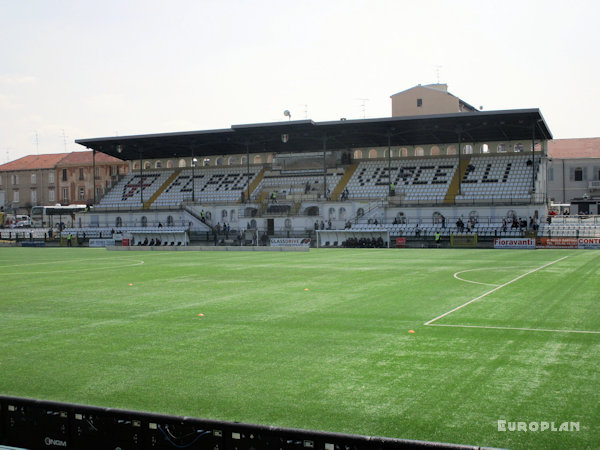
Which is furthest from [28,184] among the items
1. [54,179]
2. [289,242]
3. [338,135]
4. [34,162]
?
[289,242]

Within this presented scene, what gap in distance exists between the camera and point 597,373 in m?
9.98

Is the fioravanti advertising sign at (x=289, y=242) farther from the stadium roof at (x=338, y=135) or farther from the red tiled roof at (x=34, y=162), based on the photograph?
the red tiled roof at (x=34, y=162)

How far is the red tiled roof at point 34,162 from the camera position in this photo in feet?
340

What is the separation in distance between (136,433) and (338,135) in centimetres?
6096

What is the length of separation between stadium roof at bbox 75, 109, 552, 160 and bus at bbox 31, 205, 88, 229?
1489 centimetres

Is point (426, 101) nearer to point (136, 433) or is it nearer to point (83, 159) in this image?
point (83, 159)

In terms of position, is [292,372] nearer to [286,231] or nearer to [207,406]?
[207,406]

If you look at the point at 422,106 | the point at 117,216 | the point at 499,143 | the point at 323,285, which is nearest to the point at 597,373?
the point at 323,285

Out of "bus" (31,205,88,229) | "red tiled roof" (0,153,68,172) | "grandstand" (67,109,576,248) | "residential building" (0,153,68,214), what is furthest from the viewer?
"red tiled roof" (0,153,68,172)

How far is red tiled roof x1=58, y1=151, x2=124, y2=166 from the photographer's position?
98.8m

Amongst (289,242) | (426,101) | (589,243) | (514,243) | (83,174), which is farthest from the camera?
(83,174)

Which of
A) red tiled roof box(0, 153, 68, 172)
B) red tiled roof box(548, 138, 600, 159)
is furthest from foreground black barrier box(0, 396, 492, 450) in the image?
red tiled roof box(0, 153, 68, 172)

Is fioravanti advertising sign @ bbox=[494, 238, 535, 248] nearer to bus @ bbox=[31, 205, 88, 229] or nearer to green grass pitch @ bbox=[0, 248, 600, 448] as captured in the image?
green grass pitch @ bbox=[0, 248, 600, 448]

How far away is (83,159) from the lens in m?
101
